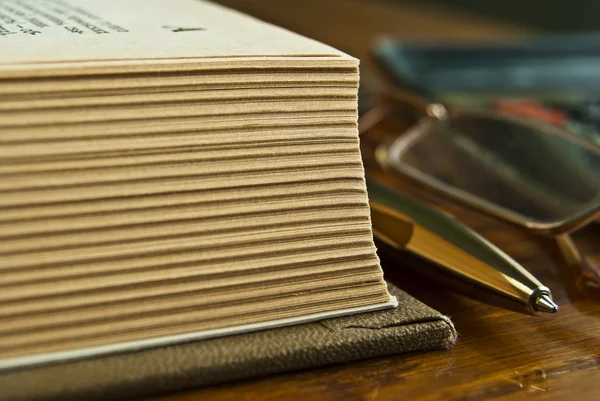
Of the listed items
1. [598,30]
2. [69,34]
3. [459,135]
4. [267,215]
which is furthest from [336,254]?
[598,30]

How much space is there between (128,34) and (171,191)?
0.25 ft

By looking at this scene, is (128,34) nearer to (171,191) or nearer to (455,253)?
(171,191)

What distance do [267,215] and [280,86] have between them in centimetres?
5

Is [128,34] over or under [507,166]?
over

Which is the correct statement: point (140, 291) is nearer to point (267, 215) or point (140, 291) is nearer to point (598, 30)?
point (267, 215)

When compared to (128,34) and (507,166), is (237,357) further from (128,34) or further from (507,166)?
(507,166)

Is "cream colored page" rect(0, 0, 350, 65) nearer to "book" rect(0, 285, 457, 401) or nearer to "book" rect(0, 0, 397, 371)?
"book" rect(0, 0, 397, 371)

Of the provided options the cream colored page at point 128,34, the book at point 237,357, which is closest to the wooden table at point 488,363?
the book at point 237,357

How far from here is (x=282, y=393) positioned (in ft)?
0.89

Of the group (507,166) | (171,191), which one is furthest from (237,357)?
(507,166)

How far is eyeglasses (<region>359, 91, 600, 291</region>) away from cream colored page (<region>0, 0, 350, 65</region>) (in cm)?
19

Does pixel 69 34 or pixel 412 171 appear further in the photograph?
pixel 412 171

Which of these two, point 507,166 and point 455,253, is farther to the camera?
point 507,166

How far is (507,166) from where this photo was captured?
54 centimetres
